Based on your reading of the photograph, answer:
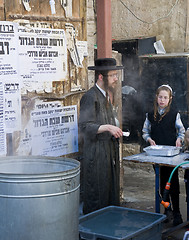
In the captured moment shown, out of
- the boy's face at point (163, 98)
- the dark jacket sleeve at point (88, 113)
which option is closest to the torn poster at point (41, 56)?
the dark jacket sleeve at point (88, 113)

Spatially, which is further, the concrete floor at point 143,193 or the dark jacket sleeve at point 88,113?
the concrete floor at point 143,193

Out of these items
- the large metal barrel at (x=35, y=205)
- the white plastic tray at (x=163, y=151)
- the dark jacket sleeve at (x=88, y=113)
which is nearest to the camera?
the large metal barrel at (x=35, y=205)

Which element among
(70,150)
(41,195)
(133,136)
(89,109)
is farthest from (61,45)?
(133,136)

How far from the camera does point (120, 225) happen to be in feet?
15.7

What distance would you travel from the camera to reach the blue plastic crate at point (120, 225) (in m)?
4.49

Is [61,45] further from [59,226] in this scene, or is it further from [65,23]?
[59,226]

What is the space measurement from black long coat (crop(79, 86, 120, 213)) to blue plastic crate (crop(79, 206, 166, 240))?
0.65m

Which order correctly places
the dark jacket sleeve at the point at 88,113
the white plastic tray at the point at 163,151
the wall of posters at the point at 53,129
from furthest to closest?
1. the white plastic tray at the point at 163,151
2. the dark jacket sleeve at the point at 88,113
3. the wall of posters at the point at 53,129

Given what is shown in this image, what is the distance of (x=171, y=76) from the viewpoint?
8.68 m

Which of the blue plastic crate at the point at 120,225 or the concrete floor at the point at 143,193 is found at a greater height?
the blue plastic crate at the point at 120,225

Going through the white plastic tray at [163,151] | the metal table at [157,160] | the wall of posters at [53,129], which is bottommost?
the metal table at [157,160]

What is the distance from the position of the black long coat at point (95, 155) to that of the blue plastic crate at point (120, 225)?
65 cm

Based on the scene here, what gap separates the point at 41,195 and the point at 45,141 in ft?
7.21

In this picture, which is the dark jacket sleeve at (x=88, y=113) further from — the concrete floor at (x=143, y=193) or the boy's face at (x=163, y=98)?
the concrete floor at (x=143, y=193)
